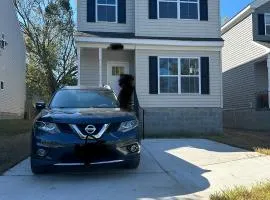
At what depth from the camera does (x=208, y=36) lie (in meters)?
19.4

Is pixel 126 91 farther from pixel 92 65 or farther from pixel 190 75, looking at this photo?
pixel 92 65

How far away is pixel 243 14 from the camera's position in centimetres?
2644

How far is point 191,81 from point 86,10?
515 cm

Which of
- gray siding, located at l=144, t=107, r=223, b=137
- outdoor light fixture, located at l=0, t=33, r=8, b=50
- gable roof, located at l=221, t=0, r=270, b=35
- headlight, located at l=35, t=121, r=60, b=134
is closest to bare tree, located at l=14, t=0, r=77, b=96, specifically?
outdoor light fixture, located at l=0, t=33, r=8, b=50

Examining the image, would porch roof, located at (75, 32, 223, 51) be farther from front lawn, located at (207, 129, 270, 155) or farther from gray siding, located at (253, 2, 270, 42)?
gray siding, located at (253, 2, 270, 42)

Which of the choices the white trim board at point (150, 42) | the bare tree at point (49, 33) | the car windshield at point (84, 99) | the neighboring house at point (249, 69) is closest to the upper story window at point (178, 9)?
the white trim board at point (150, 42)

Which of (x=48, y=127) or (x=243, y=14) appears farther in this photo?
(x=243, y=14)

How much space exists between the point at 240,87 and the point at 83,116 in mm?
19831

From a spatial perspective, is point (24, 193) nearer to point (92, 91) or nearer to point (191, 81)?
point (92, 91)

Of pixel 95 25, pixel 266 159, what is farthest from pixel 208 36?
pixel 266 159

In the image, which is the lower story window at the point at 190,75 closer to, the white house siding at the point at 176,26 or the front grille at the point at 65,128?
the white house siding at the point at 176,26

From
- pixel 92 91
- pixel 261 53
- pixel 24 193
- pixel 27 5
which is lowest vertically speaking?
pixel 24 193

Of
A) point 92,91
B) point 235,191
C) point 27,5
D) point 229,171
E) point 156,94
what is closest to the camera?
point 235,191

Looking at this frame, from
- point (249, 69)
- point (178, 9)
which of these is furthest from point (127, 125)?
point (249, 69)
